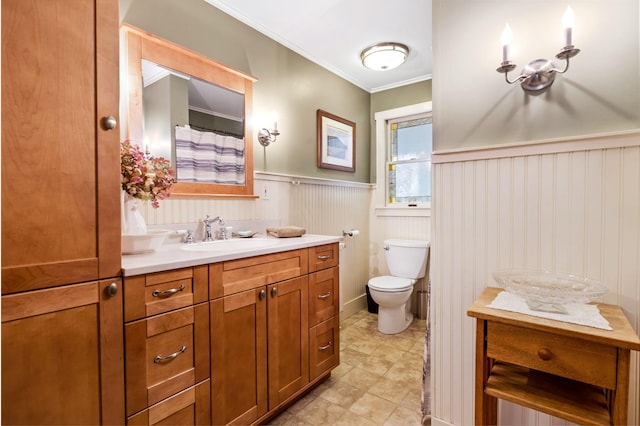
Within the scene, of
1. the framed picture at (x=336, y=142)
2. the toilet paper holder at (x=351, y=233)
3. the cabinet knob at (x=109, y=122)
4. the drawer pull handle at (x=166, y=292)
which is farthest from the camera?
the toilet paper holder at (x=351, y=233)

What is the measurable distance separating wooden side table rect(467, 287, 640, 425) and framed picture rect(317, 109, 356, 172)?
196 cm

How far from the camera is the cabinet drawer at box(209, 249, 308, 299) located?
4.30 ft

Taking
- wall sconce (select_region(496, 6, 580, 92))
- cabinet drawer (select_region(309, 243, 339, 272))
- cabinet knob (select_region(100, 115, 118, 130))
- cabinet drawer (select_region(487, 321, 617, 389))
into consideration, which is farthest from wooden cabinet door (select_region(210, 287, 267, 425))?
wall sconce (select_region(496, 6, 580, 92))

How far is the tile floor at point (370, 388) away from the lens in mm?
1656

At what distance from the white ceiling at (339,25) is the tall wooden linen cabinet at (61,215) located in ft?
4.19

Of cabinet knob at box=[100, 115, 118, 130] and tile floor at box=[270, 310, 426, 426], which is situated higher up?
cabinet knob at box=[100, 115, 118, 130]

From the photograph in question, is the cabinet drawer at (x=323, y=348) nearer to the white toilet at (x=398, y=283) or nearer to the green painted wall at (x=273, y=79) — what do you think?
the white toilet at (x=398, y=283)

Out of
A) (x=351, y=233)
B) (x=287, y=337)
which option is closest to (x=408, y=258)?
(x=351, y=233)

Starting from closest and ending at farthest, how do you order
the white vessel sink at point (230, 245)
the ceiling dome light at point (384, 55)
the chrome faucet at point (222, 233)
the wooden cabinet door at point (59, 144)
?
the wooden cabinet door at point (59, 144), the white vessel sink at point (230, 245), the chrome faucet at point (222, 233), the ceiling dome light at point (384, 55)

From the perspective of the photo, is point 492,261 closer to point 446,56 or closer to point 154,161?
point 446,56

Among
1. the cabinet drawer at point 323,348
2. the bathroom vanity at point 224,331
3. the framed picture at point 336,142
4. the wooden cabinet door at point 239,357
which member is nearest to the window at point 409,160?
the framed picture at point 336,142

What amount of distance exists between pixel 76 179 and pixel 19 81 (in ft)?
0.97

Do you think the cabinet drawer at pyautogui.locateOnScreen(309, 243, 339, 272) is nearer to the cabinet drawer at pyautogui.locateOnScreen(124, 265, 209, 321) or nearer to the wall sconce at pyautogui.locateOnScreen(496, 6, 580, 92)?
the cabinet drawer at pyautogui.locateOnScreen(124, 265, 209, 321)

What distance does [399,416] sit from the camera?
1.67 meters
